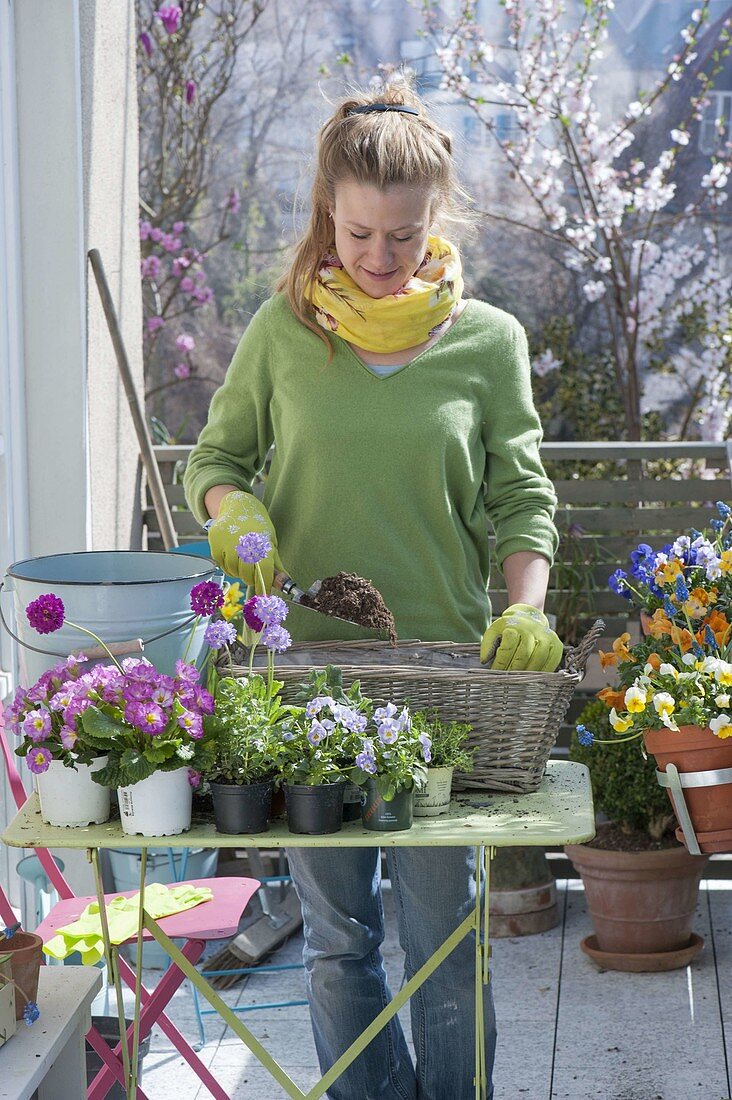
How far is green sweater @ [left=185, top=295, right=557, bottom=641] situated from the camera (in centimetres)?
192

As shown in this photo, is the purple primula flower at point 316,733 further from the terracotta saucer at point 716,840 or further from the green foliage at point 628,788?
the green foliage at point 628,788

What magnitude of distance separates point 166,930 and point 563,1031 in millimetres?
1108

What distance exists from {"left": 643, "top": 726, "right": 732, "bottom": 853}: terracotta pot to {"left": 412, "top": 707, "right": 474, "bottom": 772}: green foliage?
51 centimetres

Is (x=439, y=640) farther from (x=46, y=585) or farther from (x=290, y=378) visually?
(x=46, y=585)

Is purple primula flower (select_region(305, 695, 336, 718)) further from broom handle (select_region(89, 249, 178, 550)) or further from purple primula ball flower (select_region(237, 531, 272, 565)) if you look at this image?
broom handle (select_region(89, 249, 178, 550))

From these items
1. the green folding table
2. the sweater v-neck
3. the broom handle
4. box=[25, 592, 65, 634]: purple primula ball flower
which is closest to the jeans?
the green folding table

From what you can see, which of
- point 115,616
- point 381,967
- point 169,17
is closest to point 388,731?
point 115,616

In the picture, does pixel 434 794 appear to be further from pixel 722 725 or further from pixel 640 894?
pixel 640 894

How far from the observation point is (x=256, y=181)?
6.27 m

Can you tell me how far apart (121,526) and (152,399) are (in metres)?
3.03

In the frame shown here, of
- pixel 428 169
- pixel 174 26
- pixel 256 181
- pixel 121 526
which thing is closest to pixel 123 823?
pixel 428 169

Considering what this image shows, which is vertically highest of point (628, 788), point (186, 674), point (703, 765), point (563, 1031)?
point (186, 674)

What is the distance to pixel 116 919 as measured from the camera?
2.04 meters

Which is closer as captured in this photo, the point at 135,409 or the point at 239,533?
the point at 239,533
